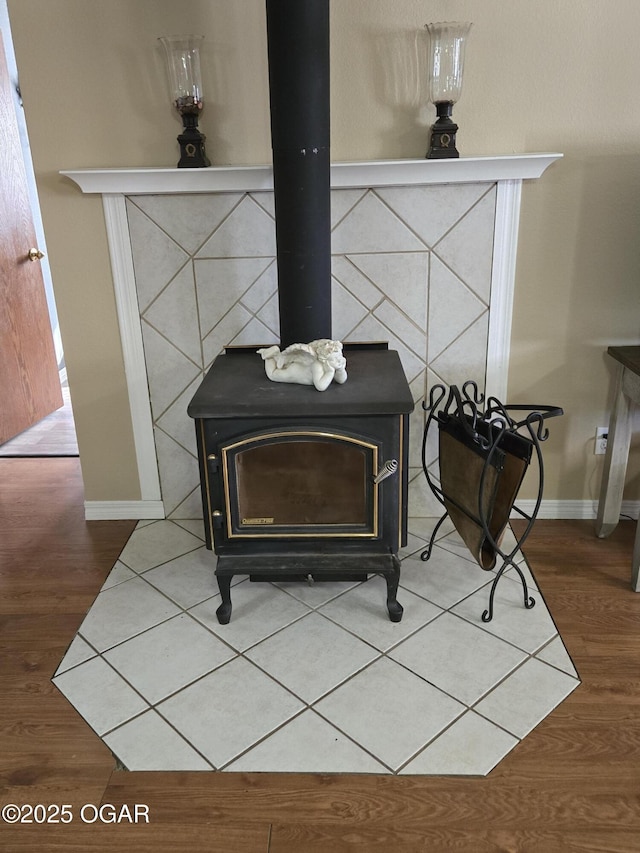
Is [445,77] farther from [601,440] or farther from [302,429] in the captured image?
[601,440]

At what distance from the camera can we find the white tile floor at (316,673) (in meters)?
1.57

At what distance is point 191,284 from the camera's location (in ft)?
7.63

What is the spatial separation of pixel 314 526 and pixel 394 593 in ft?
0.97

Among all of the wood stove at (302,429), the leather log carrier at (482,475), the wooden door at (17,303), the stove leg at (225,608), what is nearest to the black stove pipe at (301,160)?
the wood stove at (302,429)

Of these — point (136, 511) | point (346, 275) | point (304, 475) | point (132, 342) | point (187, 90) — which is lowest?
point (136, 511)

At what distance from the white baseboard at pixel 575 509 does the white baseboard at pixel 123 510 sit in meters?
1.34

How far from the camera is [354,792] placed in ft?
4.82

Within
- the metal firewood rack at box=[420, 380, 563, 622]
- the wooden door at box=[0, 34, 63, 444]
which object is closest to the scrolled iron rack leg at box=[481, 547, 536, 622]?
the metal firewood rack at box=[420, 380, 563, 622]

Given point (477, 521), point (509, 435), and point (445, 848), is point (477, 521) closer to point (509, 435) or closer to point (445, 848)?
point (509, 435)

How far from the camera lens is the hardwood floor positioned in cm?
137

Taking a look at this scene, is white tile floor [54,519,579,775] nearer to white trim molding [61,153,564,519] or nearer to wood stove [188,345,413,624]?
wood stove [188,345,413,624]

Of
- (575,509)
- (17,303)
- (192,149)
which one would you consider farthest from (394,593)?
(17,303)

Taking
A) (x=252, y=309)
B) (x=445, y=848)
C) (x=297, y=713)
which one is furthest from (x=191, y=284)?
(x=445, y=848)

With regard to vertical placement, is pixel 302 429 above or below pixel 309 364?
below
